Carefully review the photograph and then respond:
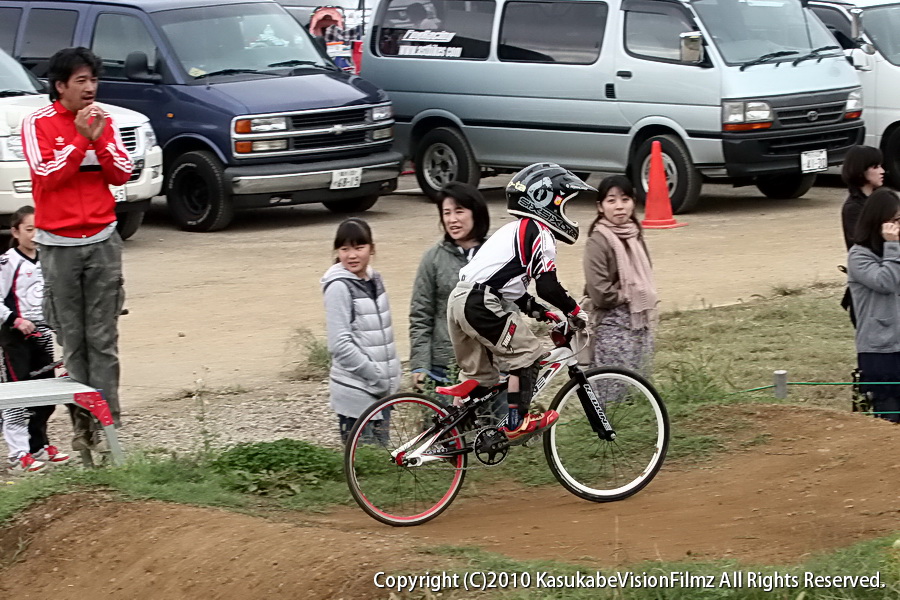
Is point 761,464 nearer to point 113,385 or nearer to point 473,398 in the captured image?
point 473,398

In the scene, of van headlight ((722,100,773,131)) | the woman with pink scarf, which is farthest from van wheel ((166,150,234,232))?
the woman with pink scarf

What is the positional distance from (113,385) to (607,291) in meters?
2.58

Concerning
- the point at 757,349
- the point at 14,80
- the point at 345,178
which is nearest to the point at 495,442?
A: the point at 757,349

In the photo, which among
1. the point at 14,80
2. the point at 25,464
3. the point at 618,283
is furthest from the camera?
the point at 14,80

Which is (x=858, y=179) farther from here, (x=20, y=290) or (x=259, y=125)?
(x=259, y=125)

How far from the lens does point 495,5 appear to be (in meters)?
17.2

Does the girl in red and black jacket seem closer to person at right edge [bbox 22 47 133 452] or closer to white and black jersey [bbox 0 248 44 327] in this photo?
white and black jersey [bbox 0 248 44 327]

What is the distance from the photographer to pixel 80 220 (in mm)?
7273

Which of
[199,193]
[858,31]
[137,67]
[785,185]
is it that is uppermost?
[137,67]

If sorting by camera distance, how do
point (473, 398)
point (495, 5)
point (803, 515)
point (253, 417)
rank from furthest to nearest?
1. point (495, 5)
2. point (253, 417)
3. point (473, 398)
4. point (803, 515)

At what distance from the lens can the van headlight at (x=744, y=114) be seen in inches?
608

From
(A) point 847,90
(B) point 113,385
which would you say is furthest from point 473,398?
(A) point 847,90

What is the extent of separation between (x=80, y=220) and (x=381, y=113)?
9.17 meters

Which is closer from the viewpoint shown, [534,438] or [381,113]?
[534,438]
